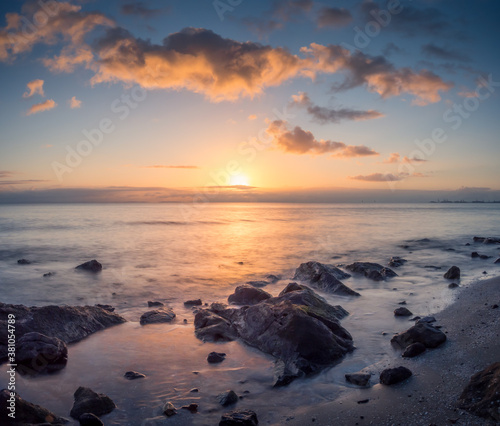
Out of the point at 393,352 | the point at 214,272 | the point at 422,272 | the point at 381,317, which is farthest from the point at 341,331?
the point at 214,272

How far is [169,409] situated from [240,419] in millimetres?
1446

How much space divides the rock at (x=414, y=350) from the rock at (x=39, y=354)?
26.8ft

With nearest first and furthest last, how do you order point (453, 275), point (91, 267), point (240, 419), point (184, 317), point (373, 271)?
point (240, 419) < point (184, 317) < point (453, 275) < point (373, 271) < point (91, 267)

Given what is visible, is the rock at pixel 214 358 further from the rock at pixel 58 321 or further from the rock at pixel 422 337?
the rock at pixel 422 337

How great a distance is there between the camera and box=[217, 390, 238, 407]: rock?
250 inches

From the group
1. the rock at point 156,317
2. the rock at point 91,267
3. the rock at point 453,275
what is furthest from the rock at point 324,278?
the rock at point 91,267

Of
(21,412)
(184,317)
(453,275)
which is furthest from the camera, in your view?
(453,275)

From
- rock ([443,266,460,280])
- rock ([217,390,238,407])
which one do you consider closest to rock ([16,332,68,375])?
rock ([217,390,238,407])

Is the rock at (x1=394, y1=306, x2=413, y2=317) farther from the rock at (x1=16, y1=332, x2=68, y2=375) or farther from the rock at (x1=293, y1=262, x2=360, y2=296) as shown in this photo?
the rock at (x1=16, y1=332, x2=68, y2=375)

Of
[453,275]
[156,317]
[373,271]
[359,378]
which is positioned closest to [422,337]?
[359,378]

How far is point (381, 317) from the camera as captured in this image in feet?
36.2

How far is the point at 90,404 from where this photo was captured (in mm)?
6062

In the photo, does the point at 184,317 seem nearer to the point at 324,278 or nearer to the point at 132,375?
the point at 132,375

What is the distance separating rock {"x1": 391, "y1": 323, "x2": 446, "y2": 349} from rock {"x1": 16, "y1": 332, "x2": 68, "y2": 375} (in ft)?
27.5
